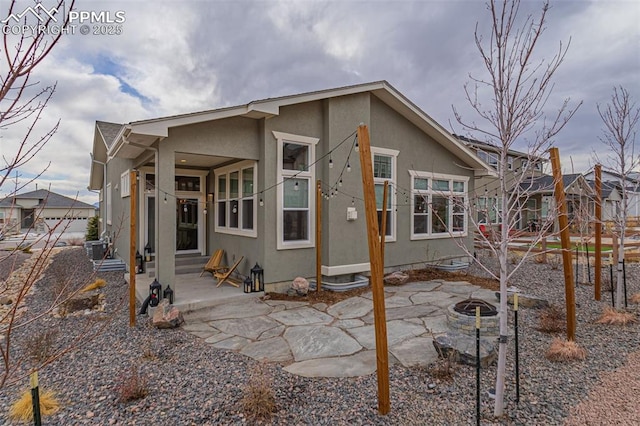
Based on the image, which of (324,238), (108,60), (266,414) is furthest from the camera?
(324,238)

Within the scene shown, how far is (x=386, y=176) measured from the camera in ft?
30.1

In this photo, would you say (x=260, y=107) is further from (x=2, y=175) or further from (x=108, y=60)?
(x=2, y=175)

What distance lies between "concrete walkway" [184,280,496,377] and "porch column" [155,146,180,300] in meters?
0.92

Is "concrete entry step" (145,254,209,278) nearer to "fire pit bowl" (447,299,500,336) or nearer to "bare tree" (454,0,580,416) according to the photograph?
"fire pit bowl" (447,299,500,336)

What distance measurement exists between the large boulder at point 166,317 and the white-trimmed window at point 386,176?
5.22 m

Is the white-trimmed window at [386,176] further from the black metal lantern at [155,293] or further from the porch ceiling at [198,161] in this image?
the black metal lantern at [155,293]

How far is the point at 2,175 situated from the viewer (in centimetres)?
167

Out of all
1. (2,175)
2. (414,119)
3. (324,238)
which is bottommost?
(324,238)

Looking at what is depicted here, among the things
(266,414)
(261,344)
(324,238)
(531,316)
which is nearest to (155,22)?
(324,238)

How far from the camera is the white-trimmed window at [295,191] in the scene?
7418 mm

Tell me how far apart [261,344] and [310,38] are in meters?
8.46

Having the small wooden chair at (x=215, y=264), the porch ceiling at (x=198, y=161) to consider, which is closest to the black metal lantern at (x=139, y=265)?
the small wooden chair at (x=215, y=264)

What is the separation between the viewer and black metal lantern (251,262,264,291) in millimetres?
7176

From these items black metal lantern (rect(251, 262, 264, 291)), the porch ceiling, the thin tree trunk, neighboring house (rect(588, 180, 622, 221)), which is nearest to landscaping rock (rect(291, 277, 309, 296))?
black metal lantern (rect(251, 262, 264, 291))
